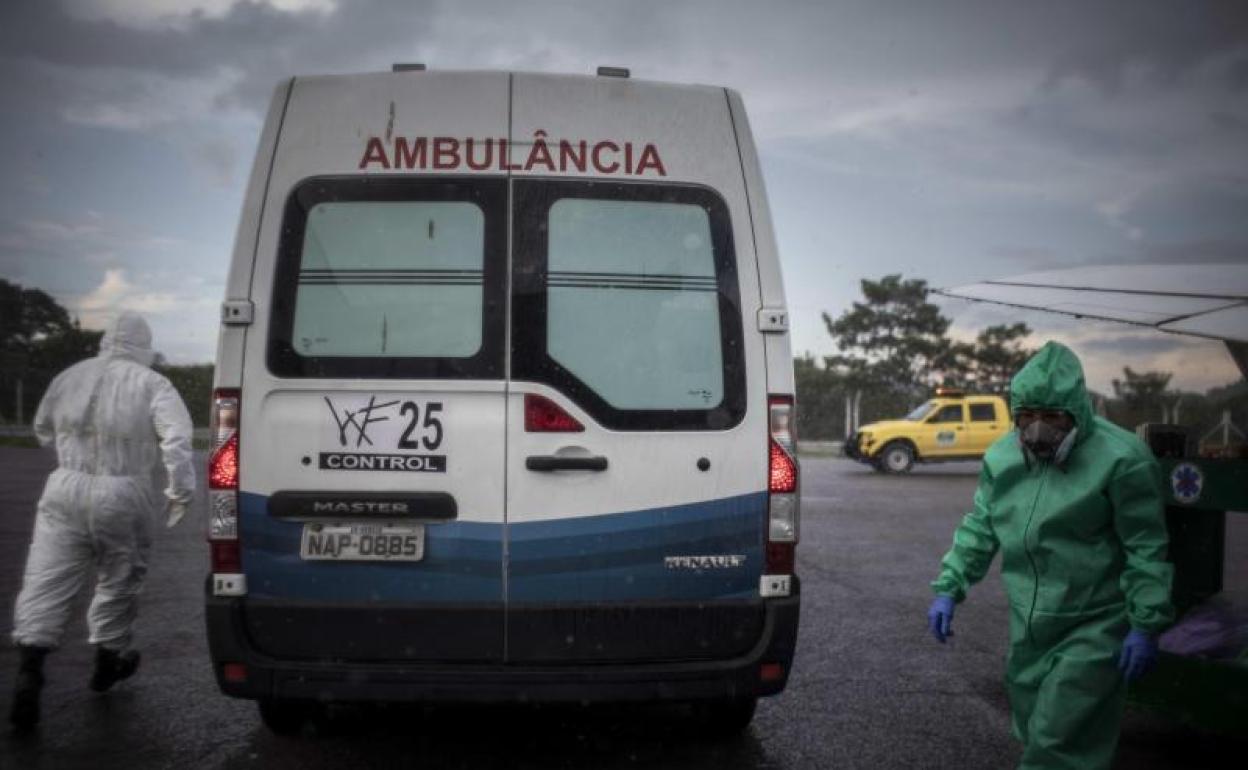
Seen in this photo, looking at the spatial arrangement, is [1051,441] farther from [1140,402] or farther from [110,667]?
[1140,402]

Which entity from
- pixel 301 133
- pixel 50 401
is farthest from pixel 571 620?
pixel 50 401

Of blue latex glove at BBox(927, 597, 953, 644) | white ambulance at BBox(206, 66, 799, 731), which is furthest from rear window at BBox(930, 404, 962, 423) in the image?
blue latex glove at BBox(927, 597, 953, 644)

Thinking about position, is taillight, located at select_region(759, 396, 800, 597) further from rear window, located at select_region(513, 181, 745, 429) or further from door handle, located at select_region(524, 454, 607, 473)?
door handle, located at select_region(524, 454, 607, 473)

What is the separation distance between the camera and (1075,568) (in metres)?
3.18

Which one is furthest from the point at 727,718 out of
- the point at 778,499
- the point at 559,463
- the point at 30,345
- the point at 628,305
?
the point at 30,345

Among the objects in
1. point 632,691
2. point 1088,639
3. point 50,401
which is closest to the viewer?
point 1088,639

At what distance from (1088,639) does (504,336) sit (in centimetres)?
208

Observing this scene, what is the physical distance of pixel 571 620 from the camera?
3.69 meters

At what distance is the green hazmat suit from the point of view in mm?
3090

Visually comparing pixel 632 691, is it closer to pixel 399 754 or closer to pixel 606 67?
pixel 399 754

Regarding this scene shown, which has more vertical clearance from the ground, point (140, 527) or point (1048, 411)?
point (1048, 411)

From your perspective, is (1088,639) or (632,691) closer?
(1088,639)

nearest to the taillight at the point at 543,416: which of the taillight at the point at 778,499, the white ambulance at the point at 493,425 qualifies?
the white ambulance at the point at 493,425

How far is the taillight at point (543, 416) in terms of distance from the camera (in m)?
3.68
